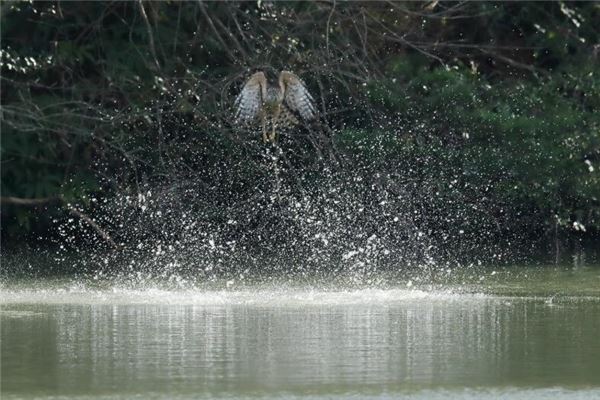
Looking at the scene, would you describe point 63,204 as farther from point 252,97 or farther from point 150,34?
point 252,97

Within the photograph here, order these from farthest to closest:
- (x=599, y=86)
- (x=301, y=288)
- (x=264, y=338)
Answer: (x=599, y=86)
(x=301, y=288)
(x=264, y=338)

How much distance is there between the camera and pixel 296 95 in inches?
546

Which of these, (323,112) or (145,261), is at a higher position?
(323,112)

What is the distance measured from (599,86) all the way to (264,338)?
304 inches

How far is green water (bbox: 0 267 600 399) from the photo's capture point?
326 inches

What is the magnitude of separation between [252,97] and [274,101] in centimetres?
43

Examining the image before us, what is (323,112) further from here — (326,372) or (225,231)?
(326,372)

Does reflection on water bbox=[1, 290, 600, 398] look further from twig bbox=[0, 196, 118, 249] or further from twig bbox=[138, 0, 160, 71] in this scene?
twig bbox=[0, 196, 118, 249]

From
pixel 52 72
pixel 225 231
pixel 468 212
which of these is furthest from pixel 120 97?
pixel 468 212

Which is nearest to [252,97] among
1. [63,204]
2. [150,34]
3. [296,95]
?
[296,95]

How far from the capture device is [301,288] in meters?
13.3

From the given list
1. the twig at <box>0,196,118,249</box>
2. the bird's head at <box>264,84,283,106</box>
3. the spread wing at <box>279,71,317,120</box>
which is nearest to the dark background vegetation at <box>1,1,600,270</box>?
the twig at <box>0,196,118,249</box>

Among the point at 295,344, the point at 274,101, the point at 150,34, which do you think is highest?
Answer: the point at 150,34

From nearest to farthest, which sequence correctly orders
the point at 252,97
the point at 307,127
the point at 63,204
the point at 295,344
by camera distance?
the point at 295,344, the point at 252,97, the point at 307,127, the point at 63,204
